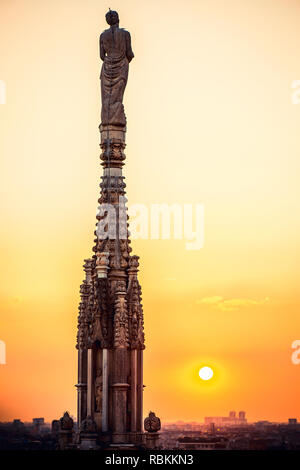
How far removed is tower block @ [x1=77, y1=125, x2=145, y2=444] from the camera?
89.7 m

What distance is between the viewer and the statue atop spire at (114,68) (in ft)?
297

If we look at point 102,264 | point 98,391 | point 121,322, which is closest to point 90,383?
point 98,391

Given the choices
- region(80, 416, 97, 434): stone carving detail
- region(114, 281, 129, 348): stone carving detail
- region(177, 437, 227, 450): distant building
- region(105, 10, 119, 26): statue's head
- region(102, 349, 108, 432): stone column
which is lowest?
region(177, 437, 227, 450): distant building

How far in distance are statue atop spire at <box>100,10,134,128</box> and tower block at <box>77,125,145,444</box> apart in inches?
17.0

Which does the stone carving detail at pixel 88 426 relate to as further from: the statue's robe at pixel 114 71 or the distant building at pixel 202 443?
the statue's robe at pixel 114 71

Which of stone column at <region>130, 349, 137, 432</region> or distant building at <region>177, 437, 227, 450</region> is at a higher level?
stone column at <region>130, 349, 137, 432</region>

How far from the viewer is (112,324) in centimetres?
9019

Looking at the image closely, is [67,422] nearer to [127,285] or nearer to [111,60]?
[127,285]

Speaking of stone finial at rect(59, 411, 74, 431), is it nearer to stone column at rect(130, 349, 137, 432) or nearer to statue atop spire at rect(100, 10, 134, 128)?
stone column at rect(130, 349, 137, 432)

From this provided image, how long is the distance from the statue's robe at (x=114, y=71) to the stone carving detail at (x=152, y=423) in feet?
29.0

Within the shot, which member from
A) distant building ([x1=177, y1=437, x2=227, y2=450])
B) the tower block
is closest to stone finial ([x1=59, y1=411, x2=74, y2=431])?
the tower block

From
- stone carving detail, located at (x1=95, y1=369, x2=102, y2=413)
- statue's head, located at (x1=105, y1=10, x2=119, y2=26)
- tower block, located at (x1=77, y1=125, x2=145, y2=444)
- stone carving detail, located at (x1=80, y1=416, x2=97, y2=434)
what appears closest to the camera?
stone carving detail, located at (x1=80, y1=416, x2=97, y2=434)
